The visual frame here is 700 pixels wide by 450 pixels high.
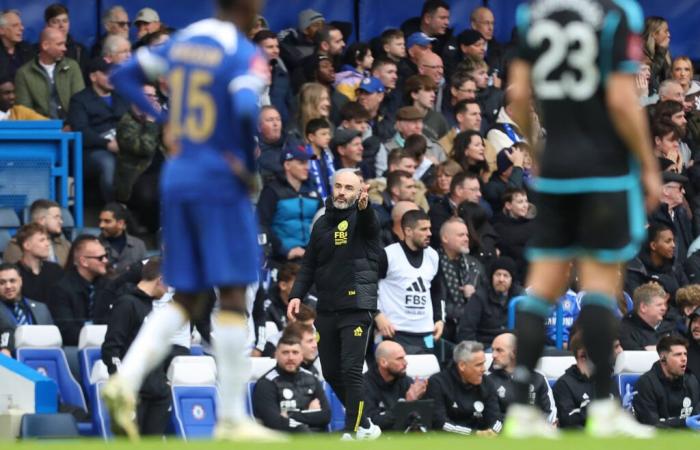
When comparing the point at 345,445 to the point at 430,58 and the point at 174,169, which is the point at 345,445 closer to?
the point at 174,169

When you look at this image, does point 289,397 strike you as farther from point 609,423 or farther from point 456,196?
point 609,423

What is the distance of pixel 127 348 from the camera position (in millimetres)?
13047

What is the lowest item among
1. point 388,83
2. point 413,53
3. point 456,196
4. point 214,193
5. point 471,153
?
point 214,193

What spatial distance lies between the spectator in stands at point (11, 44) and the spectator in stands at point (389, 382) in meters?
4.82

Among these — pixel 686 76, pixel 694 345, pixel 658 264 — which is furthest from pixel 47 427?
pixel 686 76

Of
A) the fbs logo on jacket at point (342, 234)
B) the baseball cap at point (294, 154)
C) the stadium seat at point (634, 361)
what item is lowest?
the stadium seat at point (634, 361)

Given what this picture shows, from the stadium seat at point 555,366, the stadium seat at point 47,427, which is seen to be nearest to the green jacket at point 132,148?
the stadium seat at point 555,366

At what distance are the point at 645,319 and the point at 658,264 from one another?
1620mm

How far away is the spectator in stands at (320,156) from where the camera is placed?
16.1m

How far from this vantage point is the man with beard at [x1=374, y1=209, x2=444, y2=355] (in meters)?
14.8

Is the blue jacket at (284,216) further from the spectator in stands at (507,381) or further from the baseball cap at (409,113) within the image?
the spectator in stands at (507,381)

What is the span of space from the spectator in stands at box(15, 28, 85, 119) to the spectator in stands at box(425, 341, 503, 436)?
4.66 m

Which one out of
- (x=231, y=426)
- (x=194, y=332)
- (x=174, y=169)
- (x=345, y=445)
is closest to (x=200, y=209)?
(x=174, y=169)

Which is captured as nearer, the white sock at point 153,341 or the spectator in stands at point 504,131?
the white sock at point 153,341
